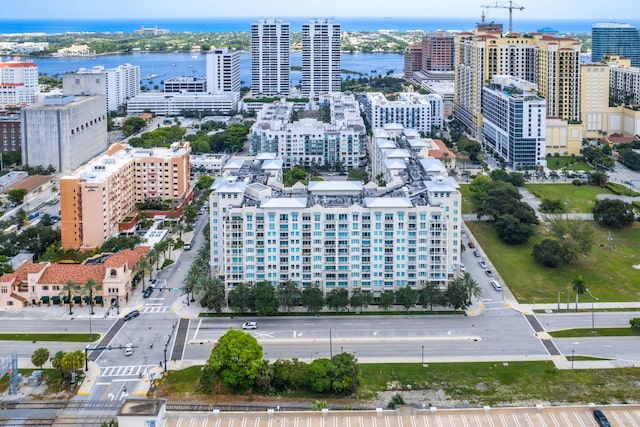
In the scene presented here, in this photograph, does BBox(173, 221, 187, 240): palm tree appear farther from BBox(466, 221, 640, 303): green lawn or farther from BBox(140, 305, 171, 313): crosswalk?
BBox(466, 221, 640, 303): green lawn

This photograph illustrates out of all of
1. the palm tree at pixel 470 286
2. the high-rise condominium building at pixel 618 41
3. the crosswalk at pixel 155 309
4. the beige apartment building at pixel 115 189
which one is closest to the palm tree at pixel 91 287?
the crosswalk at pixel 155 309

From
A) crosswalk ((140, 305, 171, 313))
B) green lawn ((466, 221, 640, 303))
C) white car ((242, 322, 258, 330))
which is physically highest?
green lawn ((466, 221, 640, 303))

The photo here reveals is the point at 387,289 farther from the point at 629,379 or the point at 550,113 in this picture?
the point at 550,113

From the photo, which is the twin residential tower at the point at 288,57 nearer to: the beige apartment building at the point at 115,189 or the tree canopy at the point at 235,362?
the beige apartment building at the point at 115,189

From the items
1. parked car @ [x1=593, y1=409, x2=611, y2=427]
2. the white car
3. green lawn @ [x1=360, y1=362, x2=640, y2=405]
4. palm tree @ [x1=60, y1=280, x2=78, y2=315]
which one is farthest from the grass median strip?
parked car @ [x1=593, y1=409, x2=611, y2=427]

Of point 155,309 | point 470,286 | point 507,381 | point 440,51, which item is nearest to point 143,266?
point 155,309
